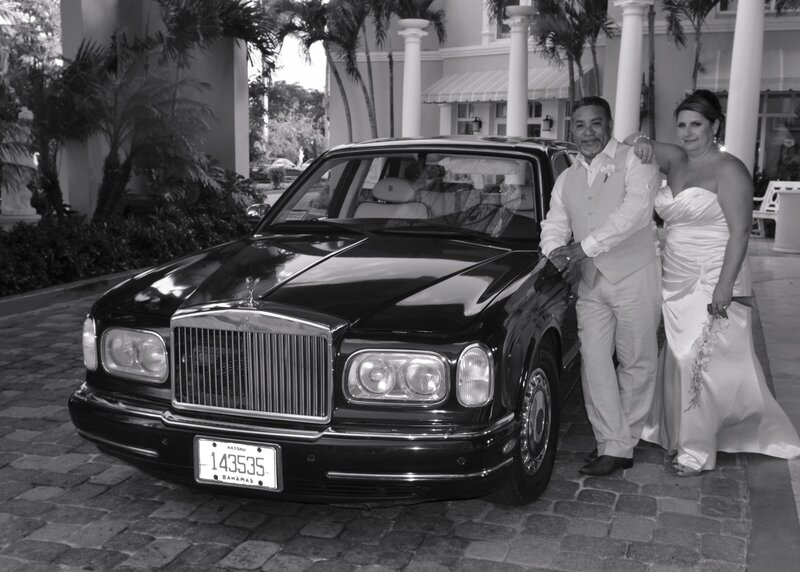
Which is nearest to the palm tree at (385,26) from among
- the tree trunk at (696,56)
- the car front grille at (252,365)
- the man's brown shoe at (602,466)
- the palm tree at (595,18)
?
the palm tree at (595,18)

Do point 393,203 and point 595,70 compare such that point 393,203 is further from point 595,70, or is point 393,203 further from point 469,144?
point 595,70

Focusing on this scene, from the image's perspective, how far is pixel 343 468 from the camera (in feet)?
A: 10.5

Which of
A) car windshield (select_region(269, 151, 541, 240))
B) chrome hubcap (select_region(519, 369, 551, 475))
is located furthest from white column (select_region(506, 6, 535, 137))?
chrome hubcap (select_region(519, 369, 551, 475))

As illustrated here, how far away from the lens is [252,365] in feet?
10.9

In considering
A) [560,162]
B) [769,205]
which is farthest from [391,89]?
[560,162]

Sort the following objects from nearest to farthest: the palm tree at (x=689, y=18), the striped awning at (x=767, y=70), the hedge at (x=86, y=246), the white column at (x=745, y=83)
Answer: the hedge at (x=86, y=246) < the white column at (x=745, y=83) < the palm tree at (x=689, y=18) < the striped awning at (x=767, y=70)

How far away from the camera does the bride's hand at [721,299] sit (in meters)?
4.22

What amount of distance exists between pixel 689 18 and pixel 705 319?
17014 millimetres

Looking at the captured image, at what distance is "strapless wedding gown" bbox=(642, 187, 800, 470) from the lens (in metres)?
4.40

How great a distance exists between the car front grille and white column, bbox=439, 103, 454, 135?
25938 mm

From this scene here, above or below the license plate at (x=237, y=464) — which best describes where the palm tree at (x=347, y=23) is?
above

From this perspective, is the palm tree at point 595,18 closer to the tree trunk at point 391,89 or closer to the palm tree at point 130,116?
the tree trunk at point 391,89

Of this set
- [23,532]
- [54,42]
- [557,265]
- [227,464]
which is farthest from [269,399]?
[54,42]

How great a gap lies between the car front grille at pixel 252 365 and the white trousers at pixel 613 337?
5.32 feet
